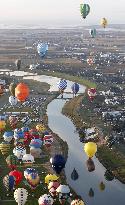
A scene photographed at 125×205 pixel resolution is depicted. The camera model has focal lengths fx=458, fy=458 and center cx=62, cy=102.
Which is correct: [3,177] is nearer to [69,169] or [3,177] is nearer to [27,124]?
[69,169]

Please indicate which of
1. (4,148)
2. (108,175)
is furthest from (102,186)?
(4,148)

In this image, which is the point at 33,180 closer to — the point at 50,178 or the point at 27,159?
the point at 50,178

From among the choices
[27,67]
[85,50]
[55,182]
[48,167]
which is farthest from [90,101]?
[85,50]

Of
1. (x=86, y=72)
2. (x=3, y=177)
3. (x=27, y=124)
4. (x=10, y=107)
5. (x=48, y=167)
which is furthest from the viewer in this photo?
(x=86, y=72)

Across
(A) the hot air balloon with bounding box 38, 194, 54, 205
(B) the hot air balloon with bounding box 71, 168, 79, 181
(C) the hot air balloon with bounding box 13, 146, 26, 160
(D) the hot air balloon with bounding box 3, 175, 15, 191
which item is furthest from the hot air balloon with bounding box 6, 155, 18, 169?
(A) the hot air balloon with bounding box 38, 194, 54, 205

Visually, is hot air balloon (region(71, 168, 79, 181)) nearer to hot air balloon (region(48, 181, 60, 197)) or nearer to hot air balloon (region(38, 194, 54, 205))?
hot air balloon (region(48, 181, 60, 197))

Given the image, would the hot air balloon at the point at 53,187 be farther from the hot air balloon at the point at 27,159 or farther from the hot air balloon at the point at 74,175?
the hot air balloon at the point at 27,159
